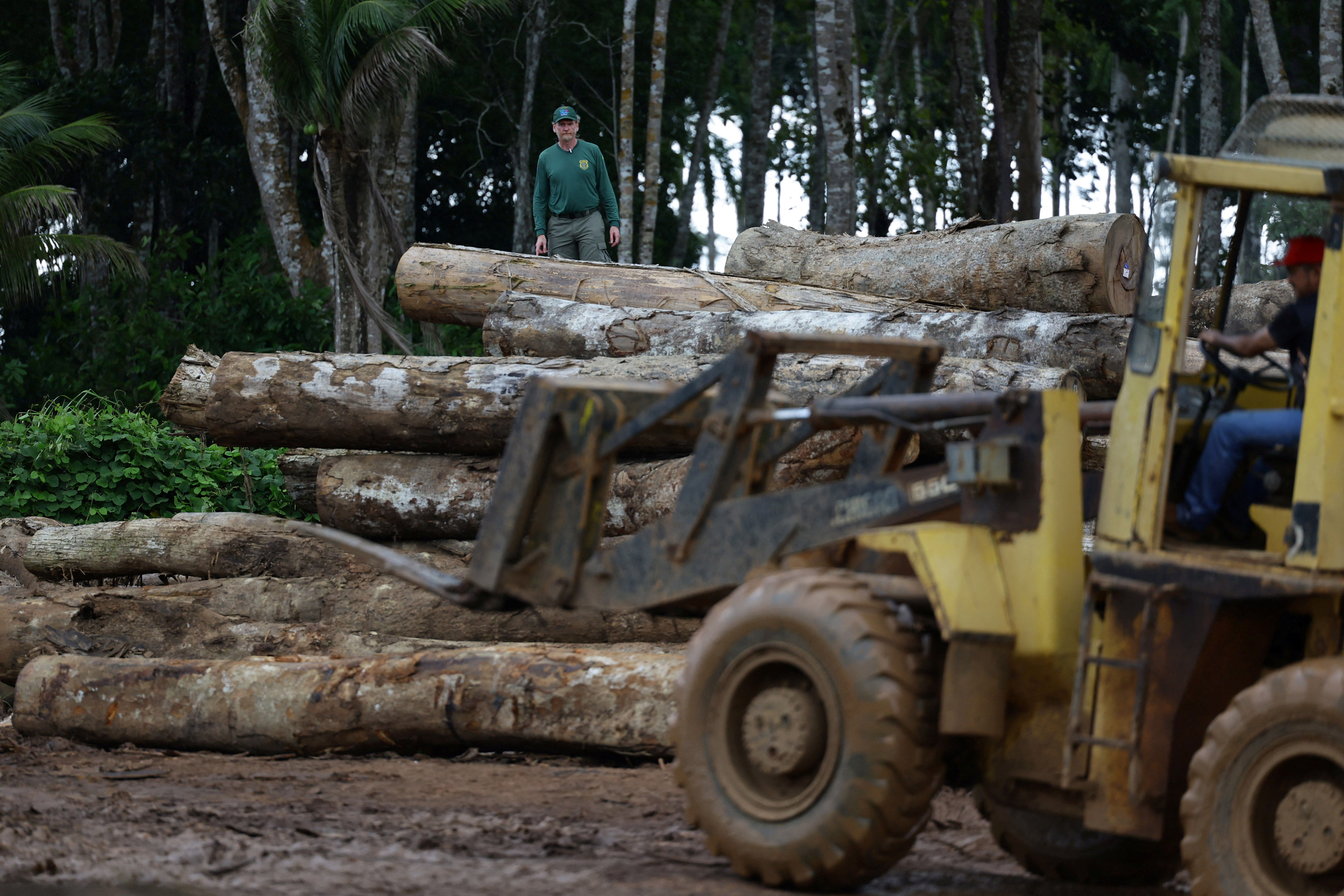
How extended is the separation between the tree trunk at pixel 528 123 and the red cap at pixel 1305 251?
816 inches

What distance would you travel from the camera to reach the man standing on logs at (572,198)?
12.4 meters

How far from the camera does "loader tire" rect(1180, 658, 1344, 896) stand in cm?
365

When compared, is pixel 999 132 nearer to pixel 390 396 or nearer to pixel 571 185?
pixel 571 185

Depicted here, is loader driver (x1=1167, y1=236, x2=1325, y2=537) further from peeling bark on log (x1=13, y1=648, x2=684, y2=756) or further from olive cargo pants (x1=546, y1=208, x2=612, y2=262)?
olive cargo pants (x1=546, y1=208, x2=612, y2=262)

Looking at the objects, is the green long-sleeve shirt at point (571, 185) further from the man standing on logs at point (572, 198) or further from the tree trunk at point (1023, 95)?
the tree trunk at point (1023, 95)

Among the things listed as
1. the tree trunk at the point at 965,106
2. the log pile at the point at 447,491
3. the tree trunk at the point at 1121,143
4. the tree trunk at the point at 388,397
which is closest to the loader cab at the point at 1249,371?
the log pile at the point at 447,491

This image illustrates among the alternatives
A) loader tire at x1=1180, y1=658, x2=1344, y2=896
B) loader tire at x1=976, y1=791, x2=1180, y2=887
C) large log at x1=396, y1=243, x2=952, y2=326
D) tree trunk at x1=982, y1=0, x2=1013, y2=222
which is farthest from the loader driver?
tree trunk at x1=982, y1=0, x2=1013, y2=222

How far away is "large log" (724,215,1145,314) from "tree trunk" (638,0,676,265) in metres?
6.22

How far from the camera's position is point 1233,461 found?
417 cm

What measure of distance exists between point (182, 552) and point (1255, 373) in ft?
22.9

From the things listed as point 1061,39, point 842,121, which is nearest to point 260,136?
point 842,121

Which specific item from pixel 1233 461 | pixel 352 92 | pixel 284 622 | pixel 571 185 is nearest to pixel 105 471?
pixel 284 622

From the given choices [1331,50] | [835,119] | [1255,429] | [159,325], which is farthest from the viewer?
[159,325]

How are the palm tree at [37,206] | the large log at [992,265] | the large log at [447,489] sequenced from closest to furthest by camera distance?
the large log at [447,489], the large log at [992,265], the palm tree at [37,206]
